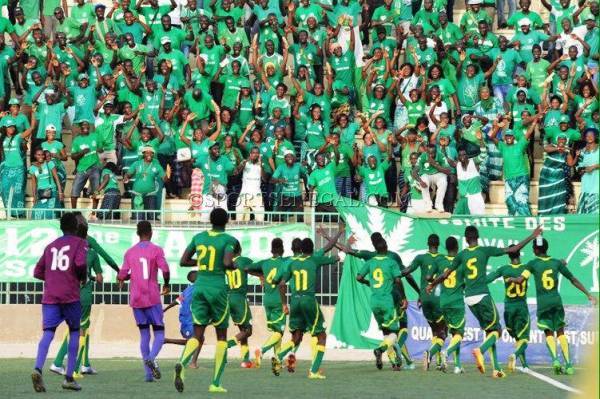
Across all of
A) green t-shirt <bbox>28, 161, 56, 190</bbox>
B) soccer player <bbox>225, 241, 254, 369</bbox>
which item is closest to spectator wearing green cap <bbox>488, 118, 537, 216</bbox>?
soccer player <bbox>225, 241, 254, 369</bbox>

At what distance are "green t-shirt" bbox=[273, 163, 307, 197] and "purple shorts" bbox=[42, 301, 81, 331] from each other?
9.47 metres

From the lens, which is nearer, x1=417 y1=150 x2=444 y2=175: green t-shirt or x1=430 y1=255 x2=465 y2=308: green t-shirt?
x1=430 y1=255 x2=465 y2=308: green t-shirt

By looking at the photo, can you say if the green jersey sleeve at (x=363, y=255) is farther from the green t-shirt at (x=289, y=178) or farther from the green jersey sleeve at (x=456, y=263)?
the green t-shirt at (x=289, y=178)

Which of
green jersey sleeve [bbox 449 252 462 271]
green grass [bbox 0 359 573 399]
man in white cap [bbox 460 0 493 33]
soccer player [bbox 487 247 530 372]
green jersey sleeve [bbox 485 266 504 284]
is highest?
man in white cap [bbox 460 0 493 33]

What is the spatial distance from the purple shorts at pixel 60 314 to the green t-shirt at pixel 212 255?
1.24m

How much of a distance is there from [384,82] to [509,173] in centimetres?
312

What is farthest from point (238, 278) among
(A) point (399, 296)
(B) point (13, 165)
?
(B) point (13, 165)

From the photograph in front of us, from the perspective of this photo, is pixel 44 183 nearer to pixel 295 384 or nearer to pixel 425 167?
pixel 425 167

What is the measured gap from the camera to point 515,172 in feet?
74.1

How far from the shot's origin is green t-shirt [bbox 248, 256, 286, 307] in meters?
16.5

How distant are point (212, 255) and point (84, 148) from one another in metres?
11.0

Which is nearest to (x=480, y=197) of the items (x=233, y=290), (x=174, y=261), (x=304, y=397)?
(x=174, y=261)

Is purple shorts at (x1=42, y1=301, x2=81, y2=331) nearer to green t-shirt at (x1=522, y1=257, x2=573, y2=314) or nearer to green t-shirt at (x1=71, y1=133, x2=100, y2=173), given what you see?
green t-shirt at (x1=522, y1=257, x2=573, y2=314)

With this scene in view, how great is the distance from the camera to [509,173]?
22672 mm
